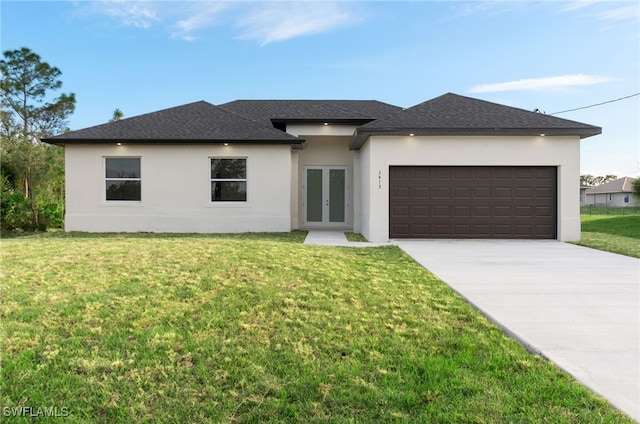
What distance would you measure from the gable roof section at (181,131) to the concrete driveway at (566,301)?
7.23 metres

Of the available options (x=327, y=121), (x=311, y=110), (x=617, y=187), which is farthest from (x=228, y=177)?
(x=617, y=187)

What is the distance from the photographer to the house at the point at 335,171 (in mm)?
11688

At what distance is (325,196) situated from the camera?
15508 mm

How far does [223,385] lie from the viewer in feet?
9.09

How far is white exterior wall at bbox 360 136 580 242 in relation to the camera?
38.2 feet

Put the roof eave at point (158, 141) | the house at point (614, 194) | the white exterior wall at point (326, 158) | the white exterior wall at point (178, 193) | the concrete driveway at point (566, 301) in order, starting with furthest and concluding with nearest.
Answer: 1. the house at point (614, 194)
2. the white exterior wall at point (326, 158)
3. the white exterior wall at point (178, 193)
4. the roof eave at point (158, 141)
5. the concrete driveway at point (566, 301)

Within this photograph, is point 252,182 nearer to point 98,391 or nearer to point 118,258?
point 118,258

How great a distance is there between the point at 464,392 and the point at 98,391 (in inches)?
105

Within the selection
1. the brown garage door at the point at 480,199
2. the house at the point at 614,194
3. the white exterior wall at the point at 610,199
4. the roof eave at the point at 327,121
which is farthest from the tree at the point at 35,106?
the white exterior wall at the point at 610,199

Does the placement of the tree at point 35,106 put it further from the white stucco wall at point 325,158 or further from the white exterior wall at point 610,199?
the white exterior wall at point 610,199

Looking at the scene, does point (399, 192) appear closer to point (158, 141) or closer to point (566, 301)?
point (566, 301)

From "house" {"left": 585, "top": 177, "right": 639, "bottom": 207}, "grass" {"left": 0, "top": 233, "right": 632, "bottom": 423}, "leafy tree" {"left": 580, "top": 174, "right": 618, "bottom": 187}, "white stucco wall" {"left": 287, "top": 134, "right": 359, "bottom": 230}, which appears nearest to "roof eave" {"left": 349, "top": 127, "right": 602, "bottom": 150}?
"white stucco wall" {"left": 287, "top": 134, "right": 359, "bottom": 230}

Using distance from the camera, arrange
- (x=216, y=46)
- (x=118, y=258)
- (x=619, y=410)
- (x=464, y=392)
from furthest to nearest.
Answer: (x=216, y=46) < (x=118, y=258) < (x=464, y=392) < (x=619, y=410)

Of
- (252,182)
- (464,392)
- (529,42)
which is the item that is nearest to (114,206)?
(252,182)
